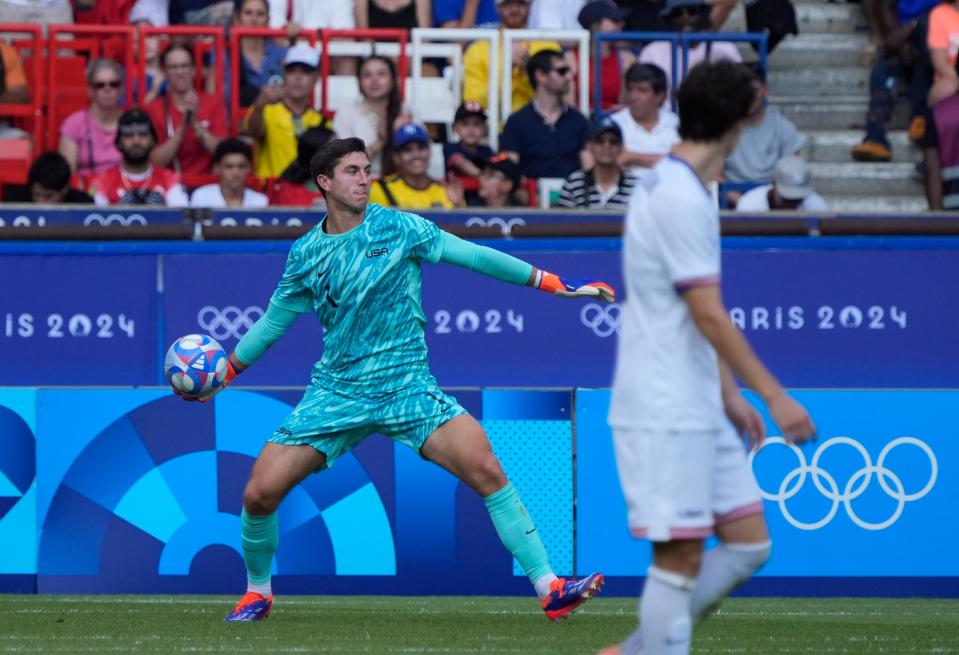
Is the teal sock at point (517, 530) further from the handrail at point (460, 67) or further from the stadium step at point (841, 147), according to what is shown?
the stadium step at point (841, 147)

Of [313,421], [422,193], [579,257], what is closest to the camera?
[313,421]

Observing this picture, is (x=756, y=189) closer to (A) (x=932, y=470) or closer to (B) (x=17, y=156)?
(A) (x=932, y=470)

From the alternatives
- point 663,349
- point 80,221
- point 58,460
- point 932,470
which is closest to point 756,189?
point 932,470

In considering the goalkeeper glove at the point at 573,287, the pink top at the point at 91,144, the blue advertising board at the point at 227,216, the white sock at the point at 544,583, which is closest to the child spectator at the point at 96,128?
the pink top at the point at 91,144

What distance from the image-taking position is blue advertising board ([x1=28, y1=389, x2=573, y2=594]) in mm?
9586

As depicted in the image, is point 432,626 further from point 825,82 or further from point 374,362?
point 825,82

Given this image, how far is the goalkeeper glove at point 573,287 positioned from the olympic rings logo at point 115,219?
185 inches

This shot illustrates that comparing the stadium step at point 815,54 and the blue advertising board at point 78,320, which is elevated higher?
the stadium step at point 815,54

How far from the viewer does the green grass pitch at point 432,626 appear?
7172 mm

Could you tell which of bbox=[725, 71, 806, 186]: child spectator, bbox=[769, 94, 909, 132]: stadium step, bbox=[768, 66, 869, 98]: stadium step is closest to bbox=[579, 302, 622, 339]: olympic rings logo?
bbox=[725, 71, 806, 186]: child spectator

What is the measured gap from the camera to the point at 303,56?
13.4 m

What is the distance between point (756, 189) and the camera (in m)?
13.0

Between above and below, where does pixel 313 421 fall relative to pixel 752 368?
below

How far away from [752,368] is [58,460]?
568 centimetres
